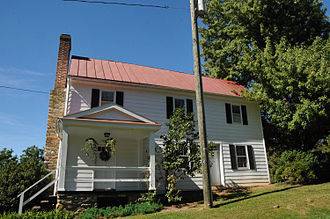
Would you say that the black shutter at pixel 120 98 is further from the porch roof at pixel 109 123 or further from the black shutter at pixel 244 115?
the black shutter at pixel 244 115

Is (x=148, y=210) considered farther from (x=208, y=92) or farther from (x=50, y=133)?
(x=208, y=92)

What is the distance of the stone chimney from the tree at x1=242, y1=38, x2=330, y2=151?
1018 cm

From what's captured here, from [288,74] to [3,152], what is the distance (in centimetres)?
2185

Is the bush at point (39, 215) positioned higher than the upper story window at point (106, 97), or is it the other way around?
the upper story window at point (106, 97)

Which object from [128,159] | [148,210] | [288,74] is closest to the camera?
[148,210]

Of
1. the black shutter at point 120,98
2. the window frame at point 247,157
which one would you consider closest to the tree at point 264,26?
the window frame at point 247,157

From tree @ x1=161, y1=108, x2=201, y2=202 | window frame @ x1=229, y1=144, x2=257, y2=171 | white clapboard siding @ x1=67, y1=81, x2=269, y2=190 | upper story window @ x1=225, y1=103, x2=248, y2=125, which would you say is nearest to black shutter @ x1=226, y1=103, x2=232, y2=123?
upper story window @ x1=225, y1=103, x2=248, y2=125

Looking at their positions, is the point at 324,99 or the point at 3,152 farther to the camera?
the point at 3,152

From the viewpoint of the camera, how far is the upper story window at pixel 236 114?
48.8 ft

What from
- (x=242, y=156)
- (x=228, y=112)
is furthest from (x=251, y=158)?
(x=228, y=112)

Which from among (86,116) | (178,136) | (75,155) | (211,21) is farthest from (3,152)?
(211,21)

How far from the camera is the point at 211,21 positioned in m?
22.2

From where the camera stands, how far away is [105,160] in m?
Answer: 11.3

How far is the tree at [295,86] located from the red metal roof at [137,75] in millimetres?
1885
